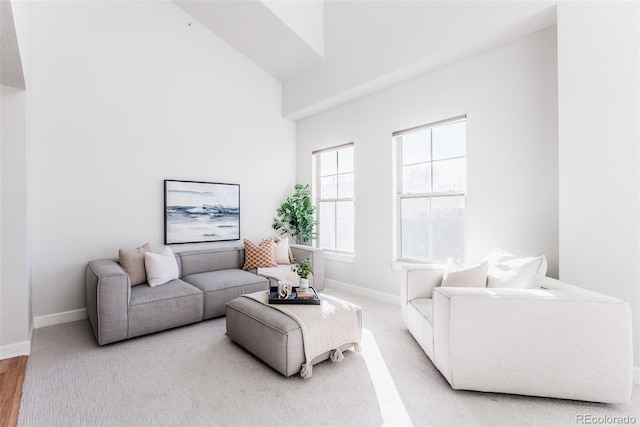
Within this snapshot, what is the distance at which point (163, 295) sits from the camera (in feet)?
9.86

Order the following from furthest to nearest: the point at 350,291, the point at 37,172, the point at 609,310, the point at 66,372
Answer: the point at 350,291
the point at 37,172
the point at 66,372
the point at 609,310

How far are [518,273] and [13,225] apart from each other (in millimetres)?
3981

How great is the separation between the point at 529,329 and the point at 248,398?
181cm

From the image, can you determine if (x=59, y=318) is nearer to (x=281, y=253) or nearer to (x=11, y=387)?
(x=11, y=387)

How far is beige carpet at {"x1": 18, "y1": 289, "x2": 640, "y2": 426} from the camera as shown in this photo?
176cm

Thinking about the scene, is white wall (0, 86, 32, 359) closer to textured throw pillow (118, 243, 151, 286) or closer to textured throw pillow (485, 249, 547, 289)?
textured throw pillow (118, 243, 151, 286)

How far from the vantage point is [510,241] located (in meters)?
2.97

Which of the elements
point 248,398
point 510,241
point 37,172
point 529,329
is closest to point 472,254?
point 510,241

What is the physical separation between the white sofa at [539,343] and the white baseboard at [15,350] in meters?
3.33

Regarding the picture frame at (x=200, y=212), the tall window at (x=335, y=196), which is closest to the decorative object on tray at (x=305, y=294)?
the tall window at (x=335, y=196)

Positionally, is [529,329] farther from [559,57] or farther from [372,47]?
[372,47]

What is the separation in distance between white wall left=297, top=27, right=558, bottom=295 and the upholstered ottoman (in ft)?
5.44

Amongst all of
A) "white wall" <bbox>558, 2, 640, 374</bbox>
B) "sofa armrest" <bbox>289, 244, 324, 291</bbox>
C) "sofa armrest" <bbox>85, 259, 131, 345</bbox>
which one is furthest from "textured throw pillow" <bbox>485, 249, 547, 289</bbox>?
"sofa armrest" <bbox>85, 259, 131, 345</bbox>

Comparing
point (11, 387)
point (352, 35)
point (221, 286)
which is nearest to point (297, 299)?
point (221, 286)
